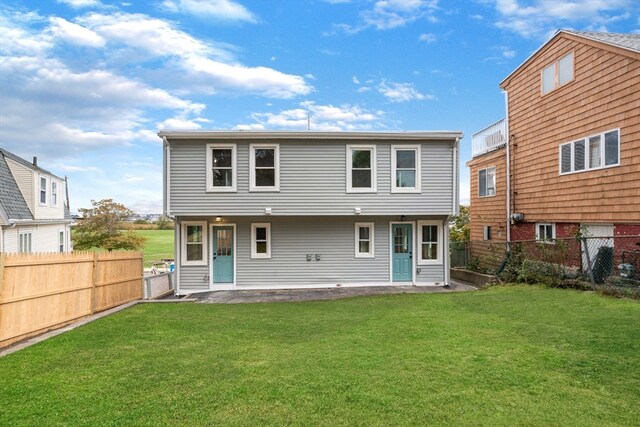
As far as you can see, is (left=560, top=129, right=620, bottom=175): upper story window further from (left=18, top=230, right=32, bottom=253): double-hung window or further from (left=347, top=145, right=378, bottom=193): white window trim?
(left=18, top=230, right=32, bottom=253): double-hung window

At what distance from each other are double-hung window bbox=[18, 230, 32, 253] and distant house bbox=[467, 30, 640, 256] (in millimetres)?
20277

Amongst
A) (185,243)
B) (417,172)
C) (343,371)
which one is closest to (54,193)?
(185,243)

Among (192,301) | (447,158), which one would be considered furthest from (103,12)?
(447,158)

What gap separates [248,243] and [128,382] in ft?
26.4

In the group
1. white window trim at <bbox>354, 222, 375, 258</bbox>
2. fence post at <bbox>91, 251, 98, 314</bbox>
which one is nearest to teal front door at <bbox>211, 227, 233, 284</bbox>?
fence post at <bbox>91, 251, 98, 314</bbox>

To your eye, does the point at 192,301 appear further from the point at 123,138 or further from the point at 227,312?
the point at 123,138

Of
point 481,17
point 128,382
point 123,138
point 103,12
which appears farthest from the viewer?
point 123,138

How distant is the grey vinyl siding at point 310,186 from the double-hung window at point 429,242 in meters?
0.73

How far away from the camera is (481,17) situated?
16062 mm

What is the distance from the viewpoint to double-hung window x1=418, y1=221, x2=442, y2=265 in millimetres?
12422

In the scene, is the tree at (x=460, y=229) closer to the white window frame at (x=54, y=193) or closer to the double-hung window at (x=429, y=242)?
the double-hung window at (x=429, y=242)

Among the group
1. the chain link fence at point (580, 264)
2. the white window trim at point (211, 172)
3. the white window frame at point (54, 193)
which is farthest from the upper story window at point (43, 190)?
the chain link fence at point (580, 264)

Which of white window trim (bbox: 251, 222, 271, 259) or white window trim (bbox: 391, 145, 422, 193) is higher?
white window trim (bbox: 391, 145, 422, 193)

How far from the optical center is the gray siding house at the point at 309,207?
11492 mm
